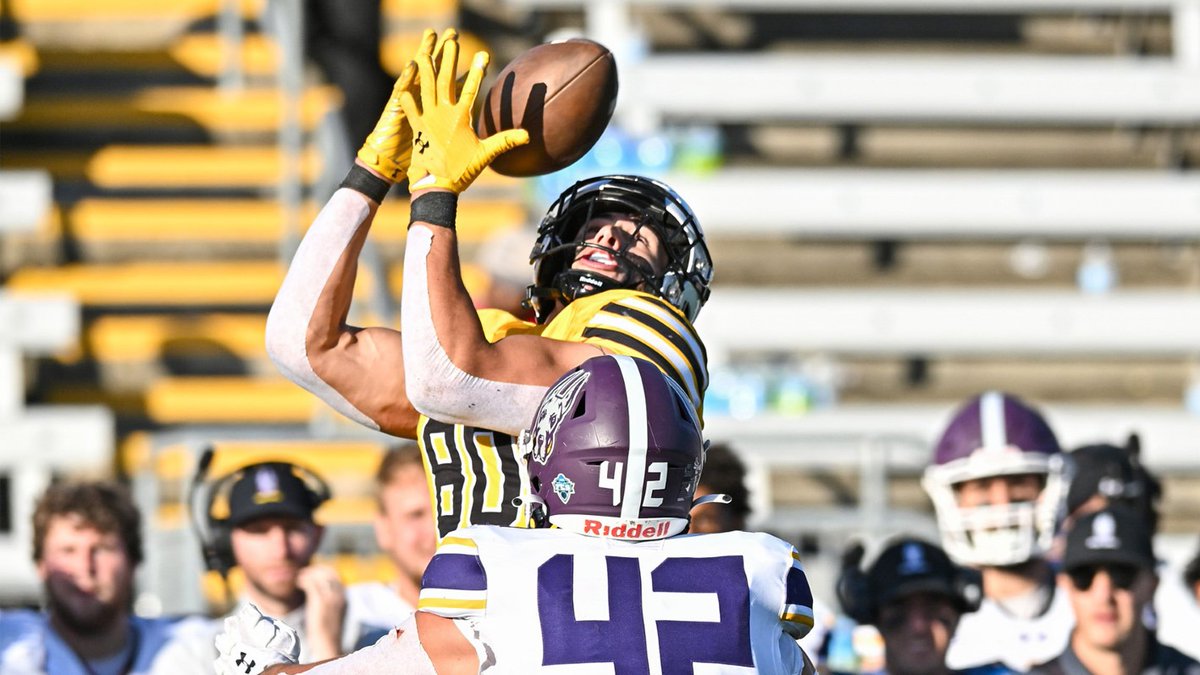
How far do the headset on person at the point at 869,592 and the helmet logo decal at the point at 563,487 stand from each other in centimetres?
221

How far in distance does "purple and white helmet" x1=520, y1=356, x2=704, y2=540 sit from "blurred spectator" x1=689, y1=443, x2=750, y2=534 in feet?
6.40

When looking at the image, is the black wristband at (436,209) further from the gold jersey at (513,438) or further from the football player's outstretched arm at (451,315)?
the gold jersey at (513,438)

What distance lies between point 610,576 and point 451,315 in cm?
71

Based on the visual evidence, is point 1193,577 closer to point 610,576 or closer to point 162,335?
point 610,576

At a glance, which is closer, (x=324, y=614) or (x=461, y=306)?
(x=461, y=306)

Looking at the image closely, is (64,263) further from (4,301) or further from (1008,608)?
(1008,608)

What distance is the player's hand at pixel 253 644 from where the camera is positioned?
2988mm

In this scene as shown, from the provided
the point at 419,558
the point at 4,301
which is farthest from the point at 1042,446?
the point at 4,301

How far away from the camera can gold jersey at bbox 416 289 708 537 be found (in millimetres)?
3385

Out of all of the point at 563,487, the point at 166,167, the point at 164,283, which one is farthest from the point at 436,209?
the point at 166,167

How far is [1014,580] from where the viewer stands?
5344 mm

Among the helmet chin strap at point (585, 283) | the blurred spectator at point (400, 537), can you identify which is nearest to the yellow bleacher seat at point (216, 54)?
the blurred spectator at point (400, 537)

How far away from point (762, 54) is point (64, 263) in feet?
12.6

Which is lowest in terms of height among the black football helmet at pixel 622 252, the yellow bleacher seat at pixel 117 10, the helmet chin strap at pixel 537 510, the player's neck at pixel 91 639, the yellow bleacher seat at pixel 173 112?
the player's neck at pixel 91 639
